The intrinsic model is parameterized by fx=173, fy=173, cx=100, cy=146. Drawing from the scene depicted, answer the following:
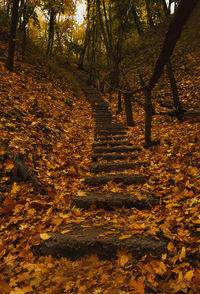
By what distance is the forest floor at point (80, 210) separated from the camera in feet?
5.70

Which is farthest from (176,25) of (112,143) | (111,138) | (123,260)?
(111,138)

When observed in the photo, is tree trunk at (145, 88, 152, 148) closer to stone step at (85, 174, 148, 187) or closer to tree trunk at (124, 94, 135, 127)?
stone step at (85, 174, 148, 187)

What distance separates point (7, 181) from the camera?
3.03 meters

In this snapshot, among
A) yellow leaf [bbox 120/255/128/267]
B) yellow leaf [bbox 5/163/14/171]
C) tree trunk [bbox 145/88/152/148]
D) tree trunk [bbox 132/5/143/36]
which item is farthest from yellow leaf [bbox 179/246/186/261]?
tree trunk [bbox 132/5/143/36]

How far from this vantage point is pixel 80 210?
9.38ft

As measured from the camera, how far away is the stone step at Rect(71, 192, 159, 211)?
2.82 m

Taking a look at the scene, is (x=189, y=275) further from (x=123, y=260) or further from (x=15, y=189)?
(x=15, y=189)

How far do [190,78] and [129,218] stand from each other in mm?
8043

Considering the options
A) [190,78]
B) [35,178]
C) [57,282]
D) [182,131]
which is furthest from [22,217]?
[190,78]

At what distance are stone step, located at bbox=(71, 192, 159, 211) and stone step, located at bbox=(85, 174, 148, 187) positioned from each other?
0.52 meters

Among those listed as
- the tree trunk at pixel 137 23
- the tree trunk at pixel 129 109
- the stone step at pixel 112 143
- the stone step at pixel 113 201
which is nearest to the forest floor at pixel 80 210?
the stone step at pixel 113 201

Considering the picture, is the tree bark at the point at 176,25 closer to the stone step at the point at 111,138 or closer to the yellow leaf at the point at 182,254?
the yellow leaf at the point at 182,254

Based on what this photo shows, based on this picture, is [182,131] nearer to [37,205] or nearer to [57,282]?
[37,205]

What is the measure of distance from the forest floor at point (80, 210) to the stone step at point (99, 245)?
68 millimetres
